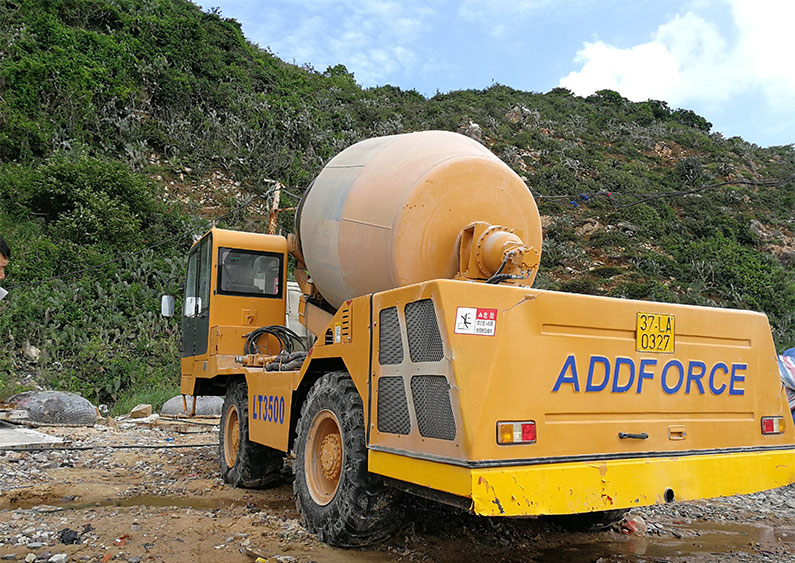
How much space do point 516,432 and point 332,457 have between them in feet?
5.01

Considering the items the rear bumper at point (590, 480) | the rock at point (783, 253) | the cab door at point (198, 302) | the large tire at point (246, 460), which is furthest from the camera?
the rock at point (783, 253)

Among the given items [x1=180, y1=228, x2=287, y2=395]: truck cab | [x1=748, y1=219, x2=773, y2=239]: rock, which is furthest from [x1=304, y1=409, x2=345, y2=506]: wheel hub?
[x1=748, y1=219, x2=773, y2=239]: rock

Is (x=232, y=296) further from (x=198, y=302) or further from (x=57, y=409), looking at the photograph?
(x=57, y=409)

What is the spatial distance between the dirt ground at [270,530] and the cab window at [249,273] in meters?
1.98

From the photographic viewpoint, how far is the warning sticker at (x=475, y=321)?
318 cm

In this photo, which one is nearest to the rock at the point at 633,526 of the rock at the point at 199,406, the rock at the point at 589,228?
the rock at the point at 199,406

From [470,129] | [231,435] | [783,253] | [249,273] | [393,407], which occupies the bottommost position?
[231,435]

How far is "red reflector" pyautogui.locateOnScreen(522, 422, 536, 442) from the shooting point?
3.20 m

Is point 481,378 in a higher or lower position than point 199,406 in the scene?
higher

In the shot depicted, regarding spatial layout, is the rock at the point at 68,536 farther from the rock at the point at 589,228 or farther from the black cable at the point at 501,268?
the rock at the point at 589,228

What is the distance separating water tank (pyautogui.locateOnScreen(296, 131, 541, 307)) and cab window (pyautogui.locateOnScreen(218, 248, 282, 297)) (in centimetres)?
186

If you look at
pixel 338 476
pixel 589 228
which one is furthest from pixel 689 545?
pixel 589 228

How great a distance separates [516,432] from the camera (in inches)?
125

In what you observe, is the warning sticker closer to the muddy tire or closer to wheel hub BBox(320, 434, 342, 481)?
wheel hub BBox(320, 434, 342, 481)
